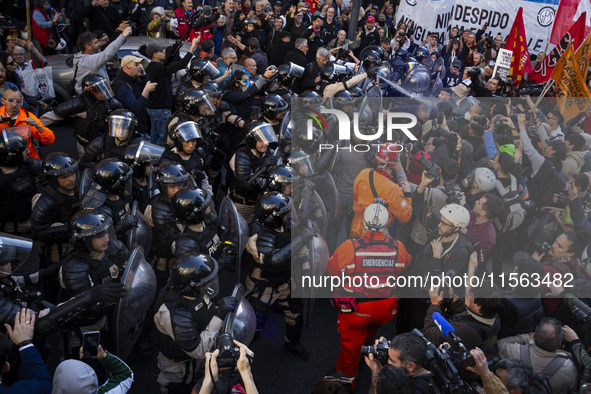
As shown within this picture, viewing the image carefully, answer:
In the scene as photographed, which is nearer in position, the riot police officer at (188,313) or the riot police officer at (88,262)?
the riot police officer at (188,313)

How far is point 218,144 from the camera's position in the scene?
7.77 meters

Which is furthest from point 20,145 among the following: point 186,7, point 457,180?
point 186,7

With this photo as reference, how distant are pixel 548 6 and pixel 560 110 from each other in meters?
7.06

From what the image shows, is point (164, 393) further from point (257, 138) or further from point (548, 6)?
point (548, 6)

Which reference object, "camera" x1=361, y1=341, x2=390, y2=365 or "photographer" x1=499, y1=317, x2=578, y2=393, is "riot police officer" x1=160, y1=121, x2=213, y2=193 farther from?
"photographer" x1=499, y1=317, x2=578, y2=393

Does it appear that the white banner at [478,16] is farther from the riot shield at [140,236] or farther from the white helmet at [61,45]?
the riot shield at [140,236]

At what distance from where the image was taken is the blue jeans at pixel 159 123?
8109 mm

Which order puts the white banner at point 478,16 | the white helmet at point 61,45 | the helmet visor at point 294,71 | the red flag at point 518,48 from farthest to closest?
the white banner at point 478,16, the white helmet at point 61,45, the red flag at point 518,48, the helmet visor at point 294,71

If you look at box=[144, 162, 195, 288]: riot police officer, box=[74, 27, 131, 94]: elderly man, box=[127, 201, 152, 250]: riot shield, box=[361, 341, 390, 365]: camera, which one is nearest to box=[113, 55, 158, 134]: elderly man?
box=[74, 27, 131, 94]: elderly man

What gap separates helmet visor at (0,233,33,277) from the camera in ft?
12.6

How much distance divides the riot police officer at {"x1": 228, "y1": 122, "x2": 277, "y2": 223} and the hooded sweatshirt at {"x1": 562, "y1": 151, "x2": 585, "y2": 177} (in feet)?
14.0

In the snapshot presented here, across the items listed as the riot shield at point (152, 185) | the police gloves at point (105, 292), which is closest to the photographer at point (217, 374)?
the police gloves at point (105, 292)

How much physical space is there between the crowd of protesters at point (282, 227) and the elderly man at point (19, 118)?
0.07 feet

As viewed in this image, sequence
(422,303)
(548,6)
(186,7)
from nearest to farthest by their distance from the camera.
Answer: (422,303), (186,7), (548,6)
